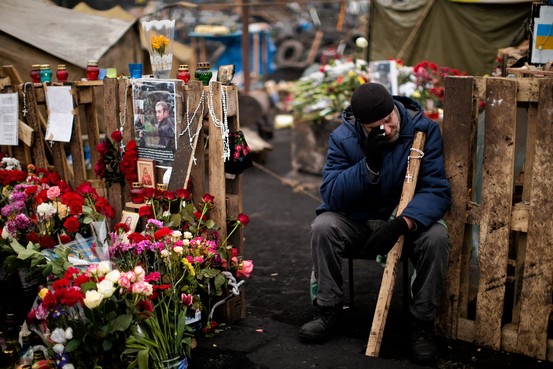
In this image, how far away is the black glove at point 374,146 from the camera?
3512 mm

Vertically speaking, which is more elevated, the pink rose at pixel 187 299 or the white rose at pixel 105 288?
the white rose at pixel 105 288

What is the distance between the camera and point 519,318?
3.63 meters

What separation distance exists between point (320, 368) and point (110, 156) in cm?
199

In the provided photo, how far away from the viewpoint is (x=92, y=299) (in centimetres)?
287

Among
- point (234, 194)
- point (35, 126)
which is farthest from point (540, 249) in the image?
point (35, 126)

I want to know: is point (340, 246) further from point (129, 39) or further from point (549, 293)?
point (129, 39)

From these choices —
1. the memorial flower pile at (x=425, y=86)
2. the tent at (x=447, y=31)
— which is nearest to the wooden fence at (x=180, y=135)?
the memorial flower pile at (x=425, y=86)

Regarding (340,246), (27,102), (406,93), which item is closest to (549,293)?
(340,246)

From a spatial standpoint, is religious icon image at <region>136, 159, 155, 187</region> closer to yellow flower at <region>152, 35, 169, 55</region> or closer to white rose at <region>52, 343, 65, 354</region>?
yellow flower at <region>152, 35, 169, 55</region>

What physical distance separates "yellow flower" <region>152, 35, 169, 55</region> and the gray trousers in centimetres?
148

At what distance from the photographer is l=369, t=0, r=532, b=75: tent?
32.9 ft

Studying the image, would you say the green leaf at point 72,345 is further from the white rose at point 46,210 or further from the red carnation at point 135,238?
the white rose at point 46,210

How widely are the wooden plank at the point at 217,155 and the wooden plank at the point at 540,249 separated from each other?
5.88ft

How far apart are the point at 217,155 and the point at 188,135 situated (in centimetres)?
24
